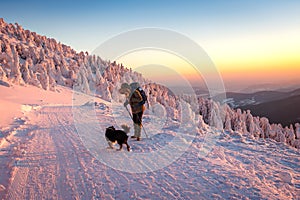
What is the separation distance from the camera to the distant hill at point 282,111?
11712 cm

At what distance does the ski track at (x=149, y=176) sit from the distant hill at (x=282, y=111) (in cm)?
12563

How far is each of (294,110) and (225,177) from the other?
15473cm

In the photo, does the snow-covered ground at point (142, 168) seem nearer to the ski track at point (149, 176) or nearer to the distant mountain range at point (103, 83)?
the ski track at point (149, 176)

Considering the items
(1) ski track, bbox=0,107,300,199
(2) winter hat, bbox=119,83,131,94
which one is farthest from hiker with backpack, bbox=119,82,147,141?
(1) ski track, bbox=0,107,300,199

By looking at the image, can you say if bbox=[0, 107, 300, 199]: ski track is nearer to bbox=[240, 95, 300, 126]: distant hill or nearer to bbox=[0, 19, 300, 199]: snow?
bbox=[0, 19, 300, 199]: snow

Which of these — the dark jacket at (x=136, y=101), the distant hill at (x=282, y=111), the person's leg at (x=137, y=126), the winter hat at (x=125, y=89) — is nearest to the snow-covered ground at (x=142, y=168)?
the person's leg at (x=137, y=126)

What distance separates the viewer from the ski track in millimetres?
4348

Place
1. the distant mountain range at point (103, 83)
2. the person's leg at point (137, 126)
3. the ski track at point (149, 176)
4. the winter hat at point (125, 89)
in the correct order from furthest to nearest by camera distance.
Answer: the distant mountain range at point (103, 83) → the person's leg at point (137, 126) → the winter hat at point (125, 89) → the ski track at point (149, 176)

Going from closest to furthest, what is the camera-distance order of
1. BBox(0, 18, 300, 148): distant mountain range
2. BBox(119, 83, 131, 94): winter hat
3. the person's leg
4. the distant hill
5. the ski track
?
the ski track < BBox(119, 83, 131, 94): winter hat < the person's leg < BBox(0, 18, 300, 148): distant mountain range < the distant hill

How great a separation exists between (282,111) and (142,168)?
502 ft

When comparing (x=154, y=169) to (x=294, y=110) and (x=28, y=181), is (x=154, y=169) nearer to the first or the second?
(x=28, y=181)

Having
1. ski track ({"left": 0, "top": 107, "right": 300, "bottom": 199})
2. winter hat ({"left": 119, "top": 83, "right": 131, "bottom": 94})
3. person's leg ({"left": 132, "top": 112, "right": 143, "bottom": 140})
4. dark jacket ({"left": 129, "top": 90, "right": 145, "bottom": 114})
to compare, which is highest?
winter hat ({"left": 119, "top": 83, "right": 131, "bottom": 94})

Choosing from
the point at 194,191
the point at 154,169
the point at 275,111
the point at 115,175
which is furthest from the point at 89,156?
the point at 275,111

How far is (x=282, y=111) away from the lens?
131375 millimetres
